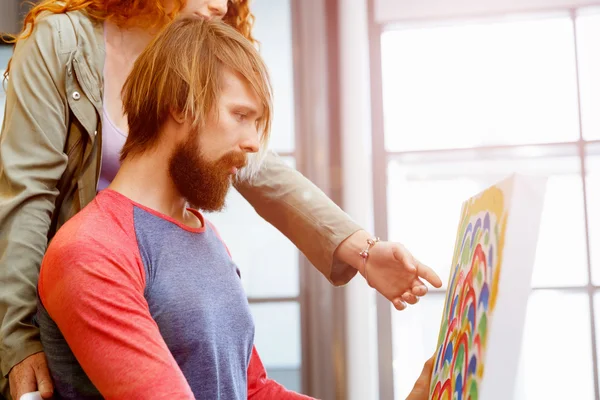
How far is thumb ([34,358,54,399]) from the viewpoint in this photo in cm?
85

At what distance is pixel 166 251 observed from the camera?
2.75 feet

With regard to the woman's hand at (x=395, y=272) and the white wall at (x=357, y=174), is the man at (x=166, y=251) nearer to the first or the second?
the woman's hand at (x=395, y=272)

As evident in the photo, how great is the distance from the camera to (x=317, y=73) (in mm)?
2463

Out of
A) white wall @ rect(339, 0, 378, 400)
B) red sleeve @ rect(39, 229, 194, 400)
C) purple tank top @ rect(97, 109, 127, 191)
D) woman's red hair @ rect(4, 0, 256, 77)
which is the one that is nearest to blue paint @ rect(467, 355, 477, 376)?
red sleeve @ rect(39, 229, 194, 400)

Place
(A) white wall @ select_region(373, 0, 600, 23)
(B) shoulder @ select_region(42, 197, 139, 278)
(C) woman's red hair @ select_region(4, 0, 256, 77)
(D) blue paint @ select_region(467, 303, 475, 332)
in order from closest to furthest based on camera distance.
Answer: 1. (D) blue paint @ select_region(467, 303, 475, 332)
2. (B) shoulder @ select_region(42, 197, 139, 278)
3. (C) woman's red hair @ select_region(4, 0, 256, 77)
4. (A) white wall @ select_region(373, 0, 600, 23)

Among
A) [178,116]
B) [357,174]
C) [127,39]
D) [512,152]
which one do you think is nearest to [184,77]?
[178,116]

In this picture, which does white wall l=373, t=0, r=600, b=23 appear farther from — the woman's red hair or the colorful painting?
the colorful painting

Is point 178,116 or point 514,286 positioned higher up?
point 178,116

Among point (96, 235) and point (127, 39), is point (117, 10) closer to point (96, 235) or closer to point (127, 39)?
point (127, 39)

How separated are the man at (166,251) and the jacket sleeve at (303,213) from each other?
0.76 feet

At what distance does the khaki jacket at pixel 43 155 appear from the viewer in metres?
0.94

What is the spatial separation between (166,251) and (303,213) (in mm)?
392

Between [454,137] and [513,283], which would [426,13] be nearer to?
[454,137]

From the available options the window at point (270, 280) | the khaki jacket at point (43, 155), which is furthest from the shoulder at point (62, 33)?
the window at point (270, 280)
